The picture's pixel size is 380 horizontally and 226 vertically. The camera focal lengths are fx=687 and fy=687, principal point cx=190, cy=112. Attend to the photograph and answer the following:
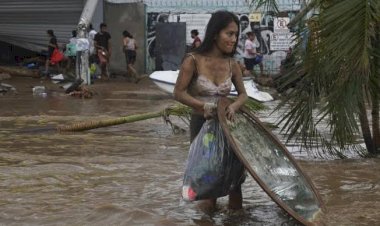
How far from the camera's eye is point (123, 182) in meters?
6.58

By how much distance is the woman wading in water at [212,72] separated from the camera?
5.15 m

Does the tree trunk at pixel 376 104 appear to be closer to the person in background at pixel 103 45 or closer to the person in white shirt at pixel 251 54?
the person in white shirt at pixel 251 54

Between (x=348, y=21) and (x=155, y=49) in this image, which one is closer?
(x=348, y=21)

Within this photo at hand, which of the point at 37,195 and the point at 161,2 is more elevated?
the point at 161,2

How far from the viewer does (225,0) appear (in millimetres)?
22328

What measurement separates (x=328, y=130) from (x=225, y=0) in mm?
15249

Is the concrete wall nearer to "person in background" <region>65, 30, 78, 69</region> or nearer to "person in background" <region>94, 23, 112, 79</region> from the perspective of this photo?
"person in background" <region>94, 23, 112, 79</region>

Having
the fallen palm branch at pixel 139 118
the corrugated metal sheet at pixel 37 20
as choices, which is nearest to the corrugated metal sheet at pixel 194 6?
the corrugated metal sheet at pixel 37 20

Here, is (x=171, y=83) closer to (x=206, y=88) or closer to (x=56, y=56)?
(x=56, y=56)

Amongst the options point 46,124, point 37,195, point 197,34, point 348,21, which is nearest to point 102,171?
point 37,195

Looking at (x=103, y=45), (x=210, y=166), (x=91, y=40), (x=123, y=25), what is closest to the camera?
(x=210, y=166)

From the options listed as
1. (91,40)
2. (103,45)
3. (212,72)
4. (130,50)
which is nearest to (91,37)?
(91,40)

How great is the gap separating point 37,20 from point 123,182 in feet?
64.4

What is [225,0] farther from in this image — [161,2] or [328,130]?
[328,130]
